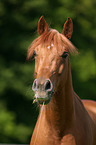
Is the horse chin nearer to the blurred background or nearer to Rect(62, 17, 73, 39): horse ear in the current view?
Rect(62, 17, 73, 39): horse ear

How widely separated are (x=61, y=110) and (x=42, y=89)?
62 centimetres

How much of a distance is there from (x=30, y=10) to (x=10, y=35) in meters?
0.92

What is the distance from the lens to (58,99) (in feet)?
8.93

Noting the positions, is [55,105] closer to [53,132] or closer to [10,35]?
[53,132]

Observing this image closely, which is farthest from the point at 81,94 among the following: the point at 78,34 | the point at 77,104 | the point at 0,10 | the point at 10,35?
the point at 77,104

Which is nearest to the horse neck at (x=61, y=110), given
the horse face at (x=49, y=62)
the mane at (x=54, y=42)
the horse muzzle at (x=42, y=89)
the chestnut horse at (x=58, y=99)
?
the chestnut horse at (x=58, y=99)

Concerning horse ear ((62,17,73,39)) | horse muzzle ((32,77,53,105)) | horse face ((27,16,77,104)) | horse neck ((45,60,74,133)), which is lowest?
horse neck ((45,60,74,133))

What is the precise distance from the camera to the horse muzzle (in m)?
2.22

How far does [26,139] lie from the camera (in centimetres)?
725

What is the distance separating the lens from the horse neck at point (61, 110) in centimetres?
273

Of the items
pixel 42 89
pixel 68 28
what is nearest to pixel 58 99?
pixel 42 89

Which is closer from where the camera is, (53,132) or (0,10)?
(53,132)

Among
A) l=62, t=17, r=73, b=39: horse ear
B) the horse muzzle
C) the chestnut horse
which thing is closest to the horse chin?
the horse muzzle

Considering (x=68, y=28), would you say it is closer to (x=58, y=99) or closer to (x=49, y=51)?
(x=49, y=51)
